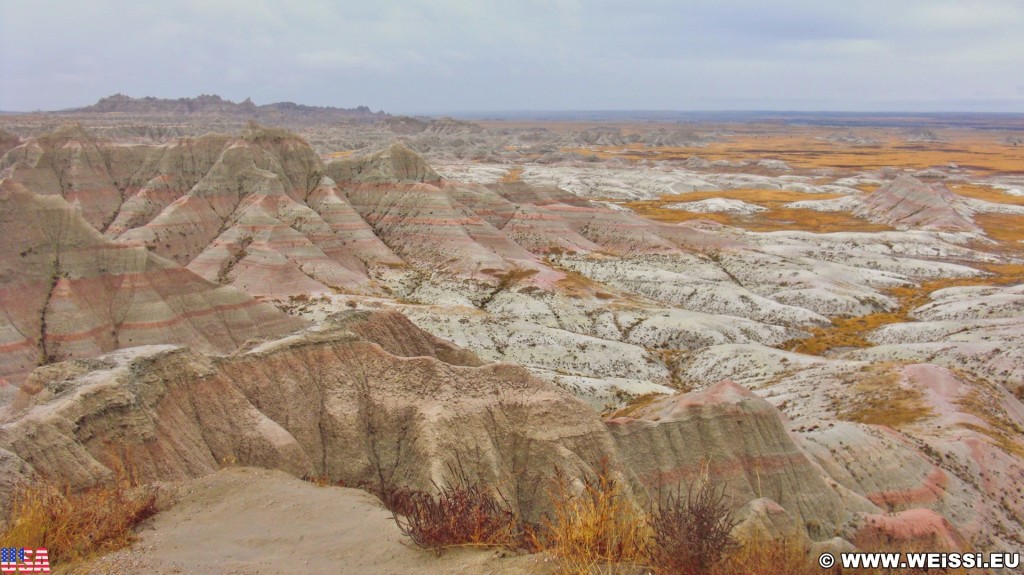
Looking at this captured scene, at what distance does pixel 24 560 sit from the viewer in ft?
27.9

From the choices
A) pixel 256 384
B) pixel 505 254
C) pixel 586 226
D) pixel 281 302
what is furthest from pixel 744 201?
pixel 256 384

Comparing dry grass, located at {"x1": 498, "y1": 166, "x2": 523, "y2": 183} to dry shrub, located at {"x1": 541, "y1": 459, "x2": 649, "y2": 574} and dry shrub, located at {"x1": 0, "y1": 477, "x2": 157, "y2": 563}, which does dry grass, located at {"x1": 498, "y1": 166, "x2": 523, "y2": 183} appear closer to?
dry shrub, located at {"x1": 0, "y1": 477, "x2": 157, "y2": 563}

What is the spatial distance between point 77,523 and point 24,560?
3.43 ft

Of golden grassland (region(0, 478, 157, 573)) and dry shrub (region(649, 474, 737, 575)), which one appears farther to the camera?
golden grassland (region(0, 478, 157, 573))

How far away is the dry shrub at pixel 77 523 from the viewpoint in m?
9.05

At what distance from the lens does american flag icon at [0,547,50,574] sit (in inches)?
321

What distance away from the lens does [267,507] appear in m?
13.0

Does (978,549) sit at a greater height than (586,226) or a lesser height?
lesser

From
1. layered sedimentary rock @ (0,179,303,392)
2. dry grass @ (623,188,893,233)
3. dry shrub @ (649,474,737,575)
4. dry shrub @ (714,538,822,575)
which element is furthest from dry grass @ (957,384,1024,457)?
dry grass @ (623,188,893,233)

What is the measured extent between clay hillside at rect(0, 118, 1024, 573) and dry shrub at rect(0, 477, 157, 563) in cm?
53

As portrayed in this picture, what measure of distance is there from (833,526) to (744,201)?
376 ft

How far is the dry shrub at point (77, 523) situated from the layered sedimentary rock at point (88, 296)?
90.6ft

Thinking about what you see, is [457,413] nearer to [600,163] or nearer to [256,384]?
[256,384]

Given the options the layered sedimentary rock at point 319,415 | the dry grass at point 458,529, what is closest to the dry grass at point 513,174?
the layered sedimentary rock at point 319,415
